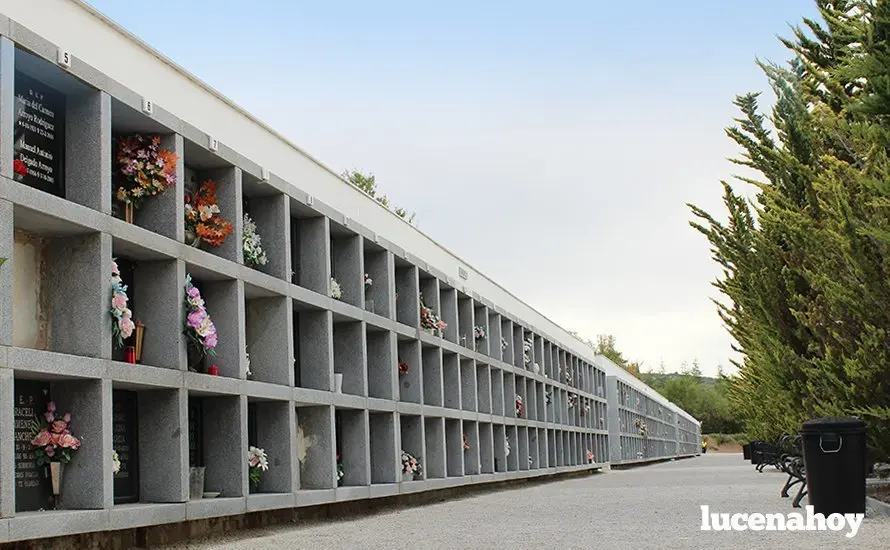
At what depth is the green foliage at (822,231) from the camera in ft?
32.2

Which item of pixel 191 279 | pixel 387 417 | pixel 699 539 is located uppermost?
pixel 191 279

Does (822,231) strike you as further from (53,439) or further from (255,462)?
(53,439)

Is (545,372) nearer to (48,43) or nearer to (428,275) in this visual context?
(428,275)

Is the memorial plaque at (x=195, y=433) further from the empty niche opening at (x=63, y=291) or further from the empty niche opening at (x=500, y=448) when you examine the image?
the empty niche opening at (x=500, y=448)

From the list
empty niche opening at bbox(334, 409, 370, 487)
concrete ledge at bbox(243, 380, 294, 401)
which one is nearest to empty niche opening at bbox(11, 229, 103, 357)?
concrete ledge at bbox(243, 380, 294, 401)

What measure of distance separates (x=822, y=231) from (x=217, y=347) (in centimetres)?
659

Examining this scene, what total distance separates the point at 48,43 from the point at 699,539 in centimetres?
602

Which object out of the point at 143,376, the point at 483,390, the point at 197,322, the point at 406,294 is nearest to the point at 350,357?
the point at 406,294

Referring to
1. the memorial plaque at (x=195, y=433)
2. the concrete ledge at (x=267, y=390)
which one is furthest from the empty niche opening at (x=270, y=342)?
the memorial plaque at (x=195, y=433)

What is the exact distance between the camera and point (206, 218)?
10.7 metres

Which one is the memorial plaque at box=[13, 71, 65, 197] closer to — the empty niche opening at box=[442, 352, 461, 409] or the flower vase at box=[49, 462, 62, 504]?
the flower vase at box=[49, 462, 62, 504]

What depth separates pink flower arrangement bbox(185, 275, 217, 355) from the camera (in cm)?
988

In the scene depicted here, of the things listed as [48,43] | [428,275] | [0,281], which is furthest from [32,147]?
[428,275]

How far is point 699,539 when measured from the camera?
882 centimetres
